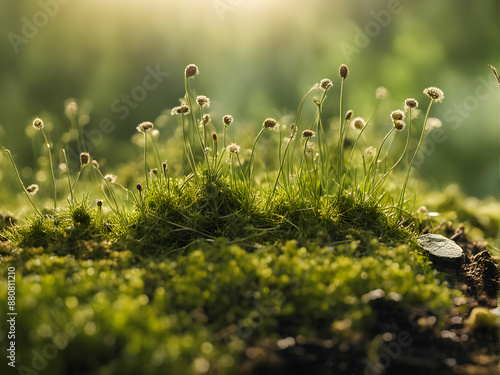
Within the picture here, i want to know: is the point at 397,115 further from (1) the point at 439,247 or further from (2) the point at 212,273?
(2) the point at 212,273

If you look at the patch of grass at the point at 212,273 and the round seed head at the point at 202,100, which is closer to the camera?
the patch of grass at the point at 212,273

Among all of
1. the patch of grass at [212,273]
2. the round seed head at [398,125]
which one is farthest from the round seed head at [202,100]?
the round seed head at [398,125]

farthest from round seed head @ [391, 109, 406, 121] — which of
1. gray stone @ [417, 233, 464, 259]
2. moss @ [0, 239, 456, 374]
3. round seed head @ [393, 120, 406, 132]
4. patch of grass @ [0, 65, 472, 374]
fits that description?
moss @ [0, 239, 456, 374]

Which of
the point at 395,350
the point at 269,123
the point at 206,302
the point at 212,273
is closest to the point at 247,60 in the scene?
the point at 269,123

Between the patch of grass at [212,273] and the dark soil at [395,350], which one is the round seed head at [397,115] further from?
the dark soil at [395,350]

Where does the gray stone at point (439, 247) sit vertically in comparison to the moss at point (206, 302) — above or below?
below

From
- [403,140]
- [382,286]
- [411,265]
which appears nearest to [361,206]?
[411,265]

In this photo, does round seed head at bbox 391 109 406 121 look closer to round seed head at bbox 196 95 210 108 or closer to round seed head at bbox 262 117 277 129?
round seed head at bbox 262 117 277 129

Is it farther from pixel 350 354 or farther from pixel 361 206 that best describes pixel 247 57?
pixel 350 354
